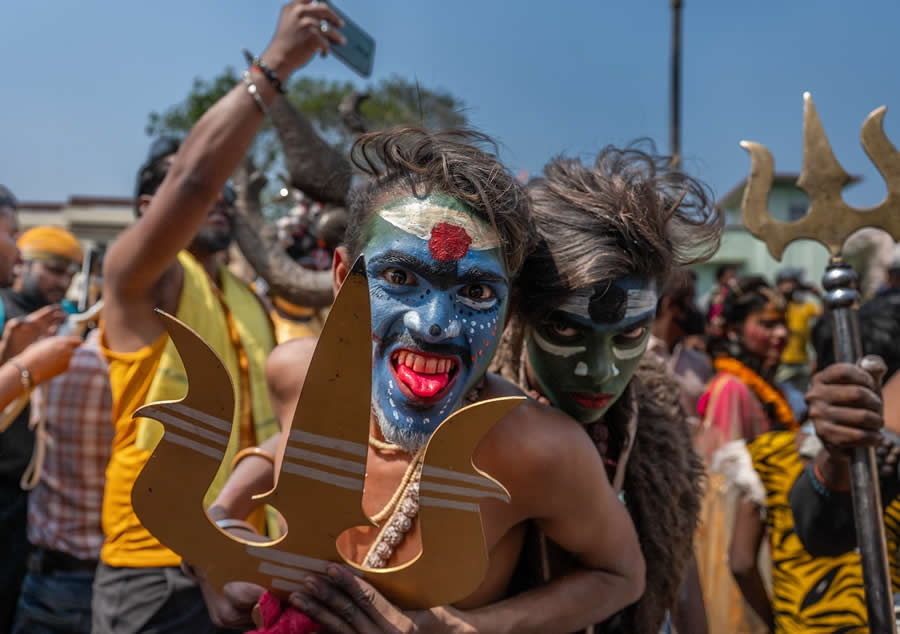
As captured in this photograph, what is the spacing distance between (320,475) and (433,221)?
502mm

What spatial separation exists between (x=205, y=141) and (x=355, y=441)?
1.24m

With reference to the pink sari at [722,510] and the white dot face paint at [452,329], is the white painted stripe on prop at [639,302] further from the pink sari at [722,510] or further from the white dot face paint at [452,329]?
the pink sari at [722,510]

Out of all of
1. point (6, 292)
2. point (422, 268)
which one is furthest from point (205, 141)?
point (6, 292)

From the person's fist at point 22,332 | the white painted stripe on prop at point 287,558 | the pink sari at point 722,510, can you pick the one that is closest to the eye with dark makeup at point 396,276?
the white painted stripe on prop at point 287,558

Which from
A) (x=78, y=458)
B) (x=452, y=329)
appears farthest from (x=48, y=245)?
(x=452, y=329)

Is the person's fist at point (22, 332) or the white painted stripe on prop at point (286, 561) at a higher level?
the person's fist at point (22, 332)

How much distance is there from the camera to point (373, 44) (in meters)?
2.65

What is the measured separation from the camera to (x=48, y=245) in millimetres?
4238

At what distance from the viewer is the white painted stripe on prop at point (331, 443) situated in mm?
1271

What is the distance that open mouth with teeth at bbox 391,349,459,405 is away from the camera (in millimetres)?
1431

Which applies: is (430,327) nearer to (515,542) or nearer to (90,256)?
(515,542)

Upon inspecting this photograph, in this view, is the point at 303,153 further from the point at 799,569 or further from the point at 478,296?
the point at 799,569

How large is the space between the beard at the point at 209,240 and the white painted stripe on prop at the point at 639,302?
1732 millimetres

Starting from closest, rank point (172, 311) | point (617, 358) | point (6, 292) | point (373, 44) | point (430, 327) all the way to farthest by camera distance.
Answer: point (430, 327) < point (617, 358) < point (172, 311) < point (373, 44) < point (6, 292)
